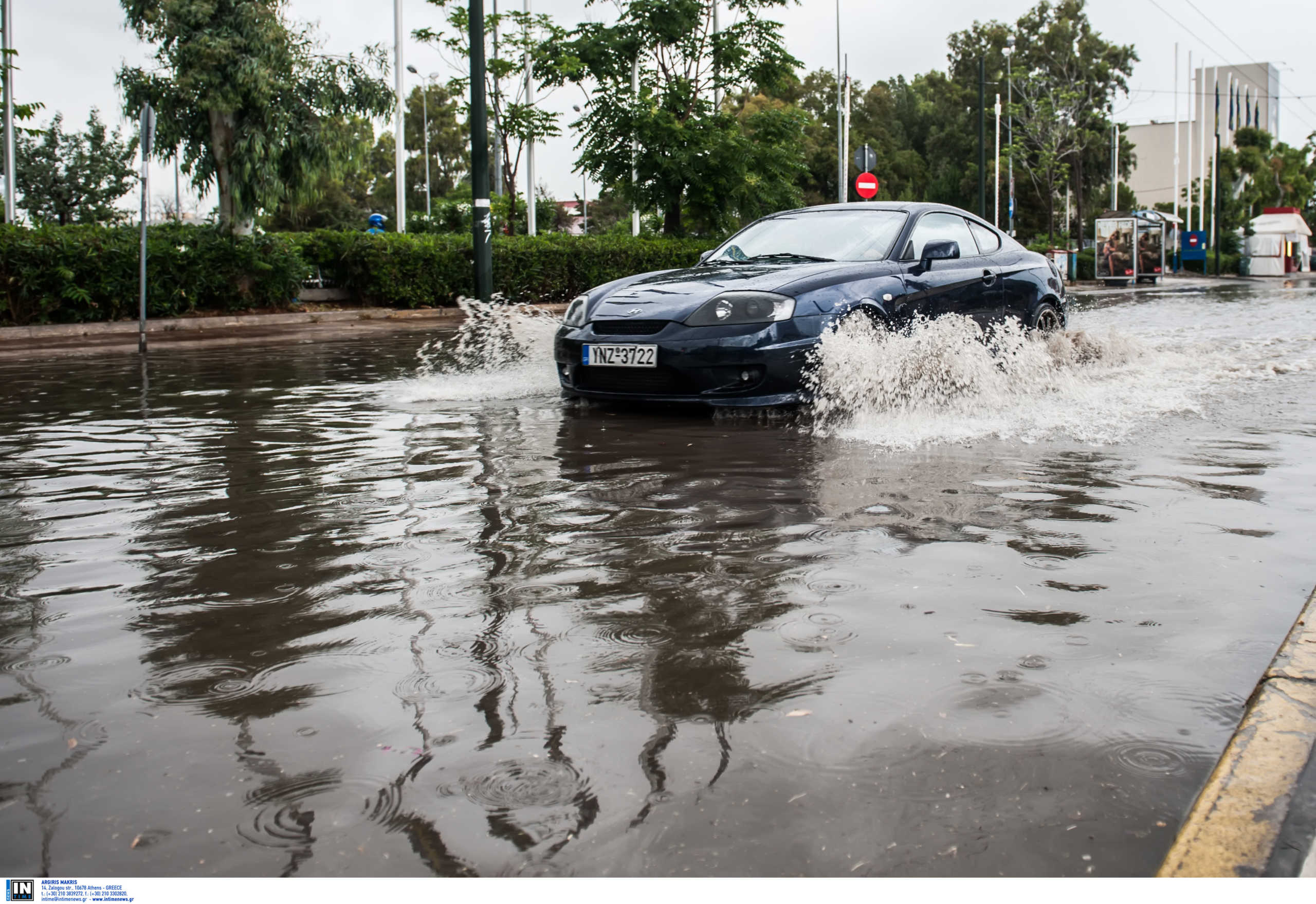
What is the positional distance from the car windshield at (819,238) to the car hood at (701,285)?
0.27 meters

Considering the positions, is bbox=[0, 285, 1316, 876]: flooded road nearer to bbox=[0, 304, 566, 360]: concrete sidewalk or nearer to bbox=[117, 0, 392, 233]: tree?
bbox=[0, 304, 566, 360]: concrete sidewalk

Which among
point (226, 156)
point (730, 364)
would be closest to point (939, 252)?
point (730, 364)

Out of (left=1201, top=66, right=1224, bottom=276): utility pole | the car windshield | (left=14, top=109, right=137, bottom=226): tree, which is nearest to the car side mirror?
the car windshield

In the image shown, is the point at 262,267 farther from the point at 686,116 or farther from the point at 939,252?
the point at 939,252

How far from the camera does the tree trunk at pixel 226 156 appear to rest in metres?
21.0

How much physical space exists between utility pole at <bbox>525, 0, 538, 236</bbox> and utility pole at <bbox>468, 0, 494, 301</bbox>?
377 inches

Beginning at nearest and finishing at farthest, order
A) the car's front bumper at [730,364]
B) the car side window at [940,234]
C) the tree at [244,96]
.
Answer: the car's front bumper at [730,364], the car side window at [940,234], the tree at [244,96]

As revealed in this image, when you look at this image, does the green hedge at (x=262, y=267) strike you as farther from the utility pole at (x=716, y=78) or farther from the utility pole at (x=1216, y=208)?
the utility pole at (x=1216, y=208)

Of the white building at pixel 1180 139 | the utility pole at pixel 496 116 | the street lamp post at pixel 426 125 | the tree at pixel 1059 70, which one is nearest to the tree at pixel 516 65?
the utility pole at pixel 496 116

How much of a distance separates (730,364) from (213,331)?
1186cm

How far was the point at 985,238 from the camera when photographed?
917cm

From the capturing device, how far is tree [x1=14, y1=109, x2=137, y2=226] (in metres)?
47.1

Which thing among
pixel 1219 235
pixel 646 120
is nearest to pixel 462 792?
pixel 646 120

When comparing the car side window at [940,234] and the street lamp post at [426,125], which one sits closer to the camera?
the car side window at [940,234]
